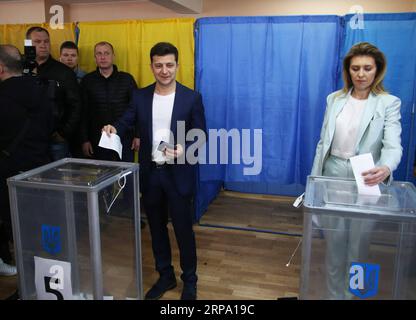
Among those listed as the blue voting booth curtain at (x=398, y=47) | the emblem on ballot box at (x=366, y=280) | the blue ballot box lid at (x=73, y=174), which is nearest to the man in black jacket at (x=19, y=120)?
the blue ballot box lid at (x=73, y=174)

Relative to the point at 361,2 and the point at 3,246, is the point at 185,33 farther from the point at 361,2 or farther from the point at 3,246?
the point at 361,2

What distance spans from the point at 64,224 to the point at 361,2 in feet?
14.0

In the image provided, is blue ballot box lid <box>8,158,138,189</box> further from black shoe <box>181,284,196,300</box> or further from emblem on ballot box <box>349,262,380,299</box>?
emblem on ballot box <box>349,262,380,299</box>

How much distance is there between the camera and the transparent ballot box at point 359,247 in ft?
4.19

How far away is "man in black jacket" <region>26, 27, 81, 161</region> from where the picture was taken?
2.88 m

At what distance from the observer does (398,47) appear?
2688 mm

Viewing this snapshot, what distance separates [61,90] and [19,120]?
0.76 m

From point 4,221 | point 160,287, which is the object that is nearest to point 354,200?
point 160,287

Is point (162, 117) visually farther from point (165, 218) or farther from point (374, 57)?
point (374, 57)

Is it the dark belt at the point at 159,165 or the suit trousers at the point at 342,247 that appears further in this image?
the dark belt at the point at 159,165

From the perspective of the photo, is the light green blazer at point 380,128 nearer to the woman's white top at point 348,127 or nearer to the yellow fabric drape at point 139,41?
the woman's white top at point 348,127

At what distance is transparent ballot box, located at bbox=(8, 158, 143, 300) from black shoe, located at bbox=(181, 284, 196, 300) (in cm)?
51

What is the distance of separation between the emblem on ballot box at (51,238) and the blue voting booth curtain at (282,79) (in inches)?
69.3

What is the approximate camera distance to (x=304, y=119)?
9.73 ft
